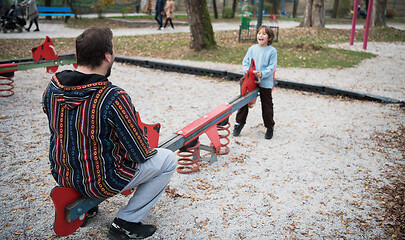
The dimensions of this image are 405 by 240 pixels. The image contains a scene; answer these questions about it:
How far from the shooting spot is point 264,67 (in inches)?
197

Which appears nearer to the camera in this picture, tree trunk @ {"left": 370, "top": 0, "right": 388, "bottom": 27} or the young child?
the young child

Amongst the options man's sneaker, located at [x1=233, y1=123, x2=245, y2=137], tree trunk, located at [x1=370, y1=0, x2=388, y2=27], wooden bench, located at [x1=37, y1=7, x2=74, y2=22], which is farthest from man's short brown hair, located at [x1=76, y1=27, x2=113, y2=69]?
tree trunk, located at [x1=370, y1=0, x2=388, y2=27]

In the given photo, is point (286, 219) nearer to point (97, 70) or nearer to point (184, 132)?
point (184, 132)

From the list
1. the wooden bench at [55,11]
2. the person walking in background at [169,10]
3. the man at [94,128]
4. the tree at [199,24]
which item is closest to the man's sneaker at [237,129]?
Result: the man at [94,128]

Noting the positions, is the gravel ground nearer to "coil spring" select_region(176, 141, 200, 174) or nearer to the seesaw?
"coil spring" select_region(176, 141, 200, 174)

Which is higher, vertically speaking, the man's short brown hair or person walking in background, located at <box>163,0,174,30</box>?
person walking in background, located at <box>163,0,174,30</box>

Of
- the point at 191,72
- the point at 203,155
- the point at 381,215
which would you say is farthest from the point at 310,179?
the point at 191,72

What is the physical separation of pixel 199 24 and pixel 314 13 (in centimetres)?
895

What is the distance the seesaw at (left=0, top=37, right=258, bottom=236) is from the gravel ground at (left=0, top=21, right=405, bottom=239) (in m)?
0.40

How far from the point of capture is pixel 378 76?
9.23 metres

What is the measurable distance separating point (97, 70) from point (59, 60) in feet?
19.4

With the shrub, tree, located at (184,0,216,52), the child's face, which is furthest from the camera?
the shrub

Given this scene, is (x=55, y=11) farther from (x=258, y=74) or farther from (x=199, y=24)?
(x=258, y=74)

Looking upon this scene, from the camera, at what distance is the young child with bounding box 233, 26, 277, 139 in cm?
488
